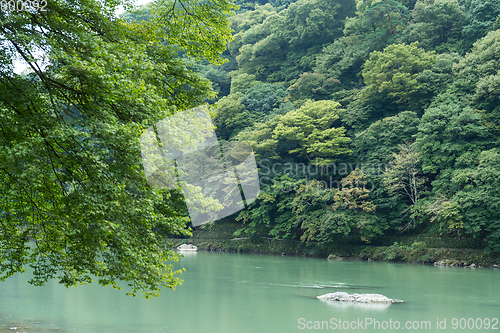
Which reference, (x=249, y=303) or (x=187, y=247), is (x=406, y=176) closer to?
(x=249, y=303)

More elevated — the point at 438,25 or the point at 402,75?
the point at 438,25

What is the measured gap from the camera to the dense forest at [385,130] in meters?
18.3

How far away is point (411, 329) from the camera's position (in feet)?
26.2

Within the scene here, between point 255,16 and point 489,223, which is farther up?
point 255,16

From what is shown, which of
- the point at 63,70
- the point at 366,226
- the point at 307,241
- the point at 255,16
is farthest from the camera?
the point at 255,16

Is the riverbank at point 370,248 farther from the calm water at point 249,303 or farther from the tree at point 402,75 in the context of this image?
the tree at point 402,75

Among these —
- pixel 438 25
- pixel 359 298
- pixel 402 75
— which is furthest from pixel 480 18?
pixel 359 298

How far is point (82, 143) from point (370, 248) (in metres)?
18.6

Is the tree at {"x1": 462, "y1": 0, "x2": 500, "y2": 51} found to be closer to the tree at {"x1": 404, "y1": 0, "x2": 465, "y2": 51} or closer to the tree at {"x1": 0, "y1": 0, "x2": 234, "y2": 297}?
the tree at {"x1": 404, "y1": 0, "x2": 465, "y2": 51}

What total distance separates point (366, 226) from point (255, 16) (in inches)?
1118

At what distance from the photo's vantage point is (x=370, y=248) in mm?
20969

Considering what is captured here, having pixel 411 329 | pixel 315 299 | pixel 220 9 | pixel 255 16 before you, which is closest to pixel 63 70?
pixel 220 9

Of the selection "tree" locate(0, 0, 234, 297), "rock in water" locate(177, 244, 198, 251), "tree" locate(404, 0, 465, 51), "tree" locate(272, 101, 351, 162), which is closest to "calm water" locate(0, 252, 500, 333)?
"tree" locate(0, 0, 234, 297)

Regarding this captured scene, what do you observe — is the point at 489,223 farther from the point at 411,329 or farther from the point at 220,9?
the point at 220,9
